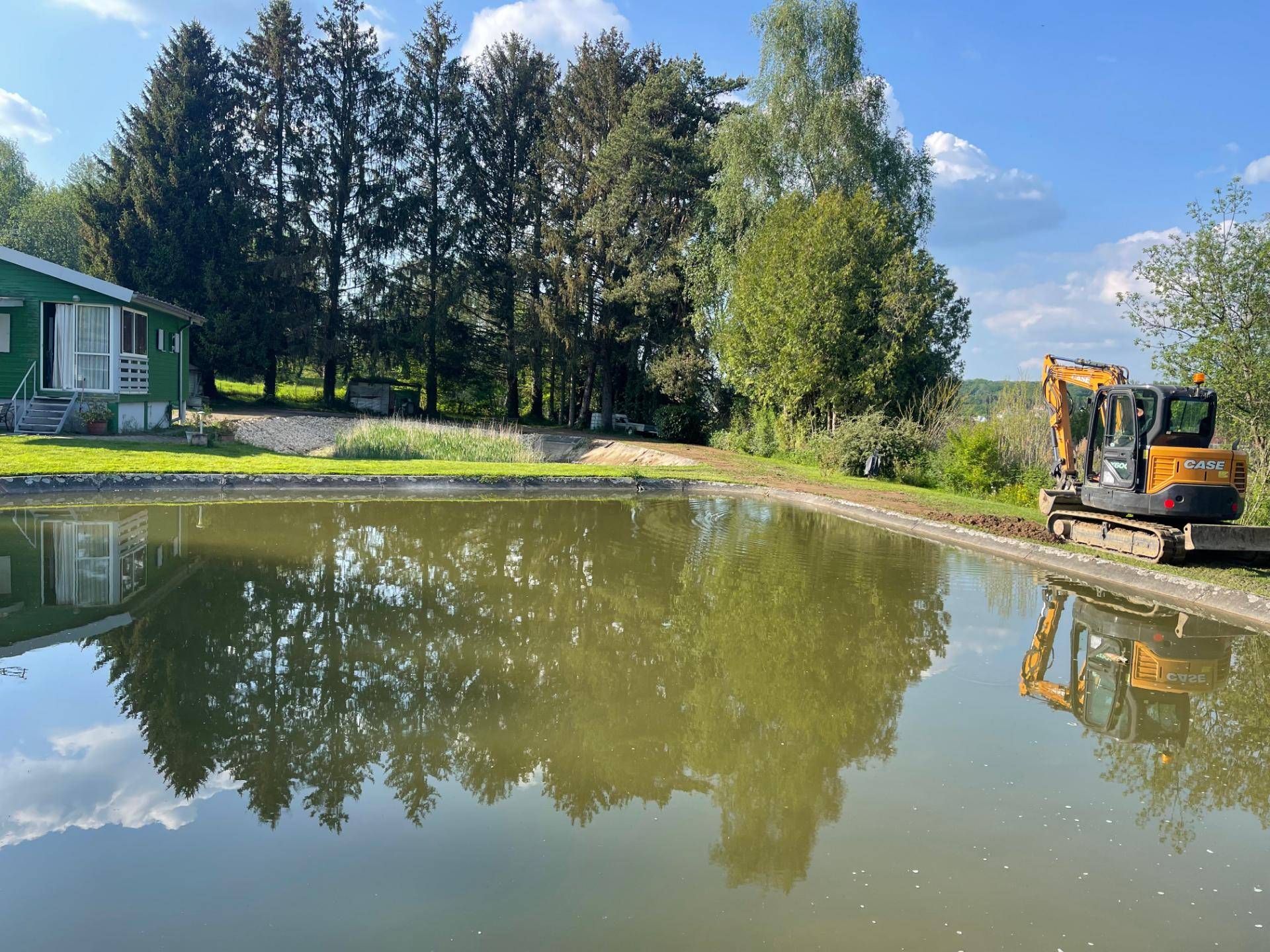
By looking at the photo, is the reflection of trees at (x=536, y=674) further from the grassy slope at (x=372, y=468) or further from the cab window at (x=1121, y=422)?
the grassy slope at (x=372, y=468)

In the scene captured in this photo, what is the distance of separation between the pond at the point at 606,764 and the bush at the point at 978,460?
394 inches

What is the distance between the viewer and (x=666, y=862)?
396cm

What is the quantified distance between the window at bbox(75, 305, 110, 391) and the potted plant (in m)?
0.66

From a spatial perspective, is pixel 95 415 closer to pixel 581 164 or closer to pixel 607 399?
pixel 607 399

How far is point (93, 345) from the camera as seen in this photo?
20.9 meters

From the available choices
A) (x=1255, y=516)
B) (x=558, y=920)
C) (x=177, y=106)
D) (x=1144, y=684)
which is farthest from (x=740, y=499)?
(x=177, y=106)

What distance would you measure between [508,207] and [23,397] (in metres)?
21.5

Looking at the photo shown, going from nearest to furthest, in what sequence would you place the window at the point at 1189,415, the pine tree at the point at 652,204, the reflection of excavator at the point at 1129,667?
the reflection of excavator at the point at 1129,667 → the window at the point at 1189,415 → the pine tree at the point at 652,204

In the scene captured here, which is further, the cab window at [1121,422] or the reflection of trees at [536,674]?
the cab window at [1121,422]

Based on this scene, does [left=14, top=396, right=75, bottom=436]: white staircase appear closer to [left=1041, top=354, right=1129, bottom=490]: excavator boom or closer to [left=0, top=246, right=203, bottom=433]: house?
[left=0, top=246, right=203, bottom=433]: house

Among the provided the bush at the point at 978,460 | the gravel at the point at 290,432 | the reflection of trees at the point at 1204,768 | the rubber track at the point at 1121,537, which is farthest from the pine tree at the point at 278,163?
the reflection of trees at the point at 1204,768

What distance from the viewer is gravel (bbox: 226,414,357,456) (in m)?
24.0

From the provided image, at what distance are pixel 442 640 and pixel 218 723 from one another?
2067mm

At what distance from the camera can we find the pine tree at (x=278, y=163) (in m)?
33.9
